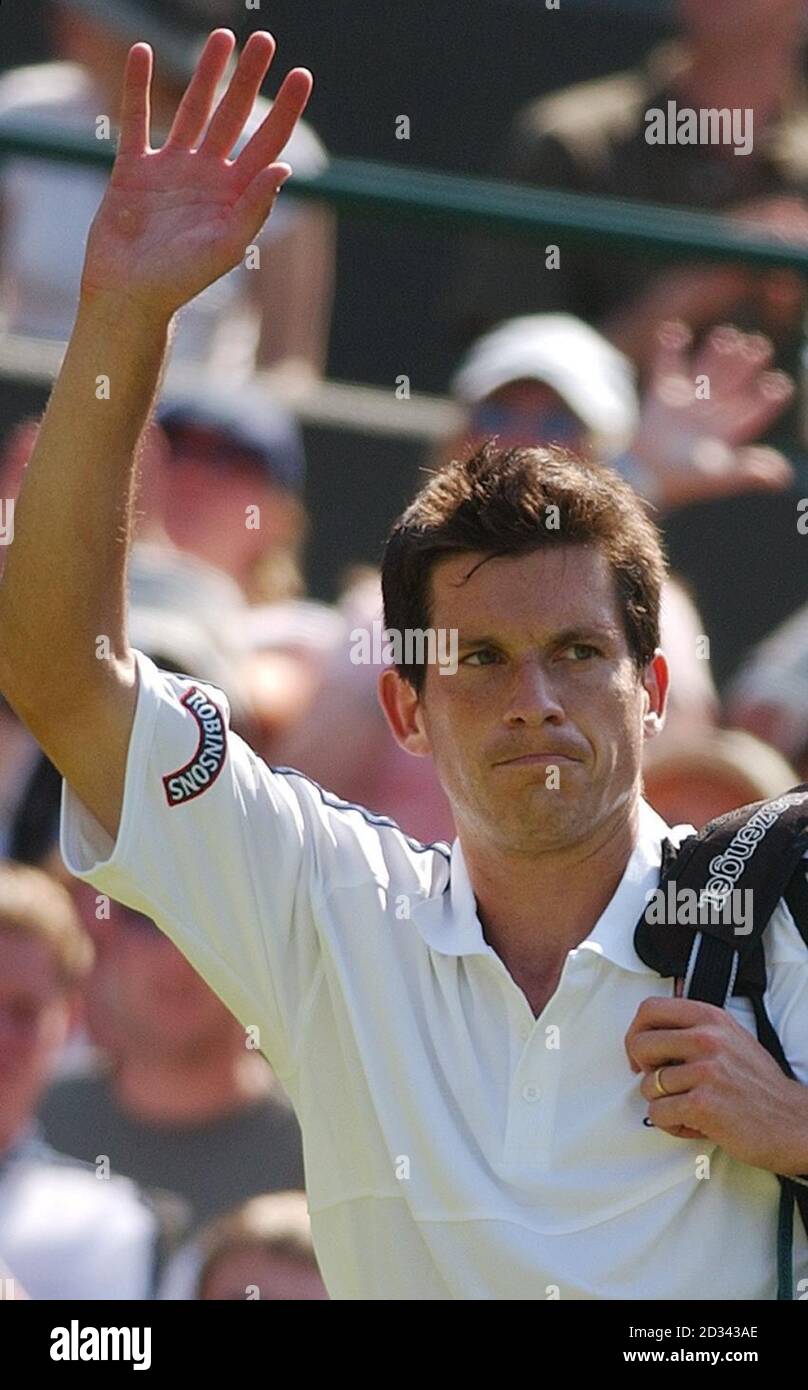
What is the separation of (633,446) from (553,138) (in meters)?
1.30

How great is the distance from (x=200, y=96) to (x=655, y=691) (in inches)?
32.1

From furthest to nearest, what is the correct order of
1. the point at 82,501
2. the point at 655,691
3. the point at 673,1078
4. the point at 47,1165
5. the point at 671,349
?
the point at 671,349 → the point at 47,1165 → the point at 655,691 → the point at 82,501 → the point at 673,1078

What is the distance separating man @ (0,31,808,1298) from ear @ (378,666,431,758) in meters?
0.04

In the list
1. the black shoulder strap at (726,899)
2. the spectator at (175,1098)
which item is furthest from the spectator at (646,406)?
the black shoulder strap at (726,899)

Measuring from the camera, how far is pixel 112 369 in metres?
2.29

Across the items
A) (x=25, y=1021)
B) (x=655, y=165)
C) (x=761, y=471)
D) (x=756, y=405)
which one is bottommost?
(x=25, y=1021)

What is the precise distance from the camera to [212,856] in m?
2.40

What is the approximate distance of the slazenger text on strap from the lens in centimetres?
237

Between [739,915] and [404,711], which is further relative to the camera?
[404,711]

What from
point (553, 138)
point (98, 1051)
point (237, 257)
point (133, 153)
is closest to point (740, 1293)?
point (237, 257)

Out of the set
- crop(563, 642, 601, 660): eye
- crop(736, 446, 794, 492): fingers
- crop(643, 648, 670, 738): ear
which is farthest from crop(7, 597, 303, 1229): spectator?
crop(563, 642, 601, 660): eye

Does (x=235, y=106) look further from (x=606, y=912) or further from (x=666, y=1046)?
(x=666, y=1046)

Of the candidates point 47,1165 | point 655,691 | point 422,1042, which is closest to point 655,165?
point 47,1165

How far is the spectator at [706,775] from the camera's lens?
13.0 feet
